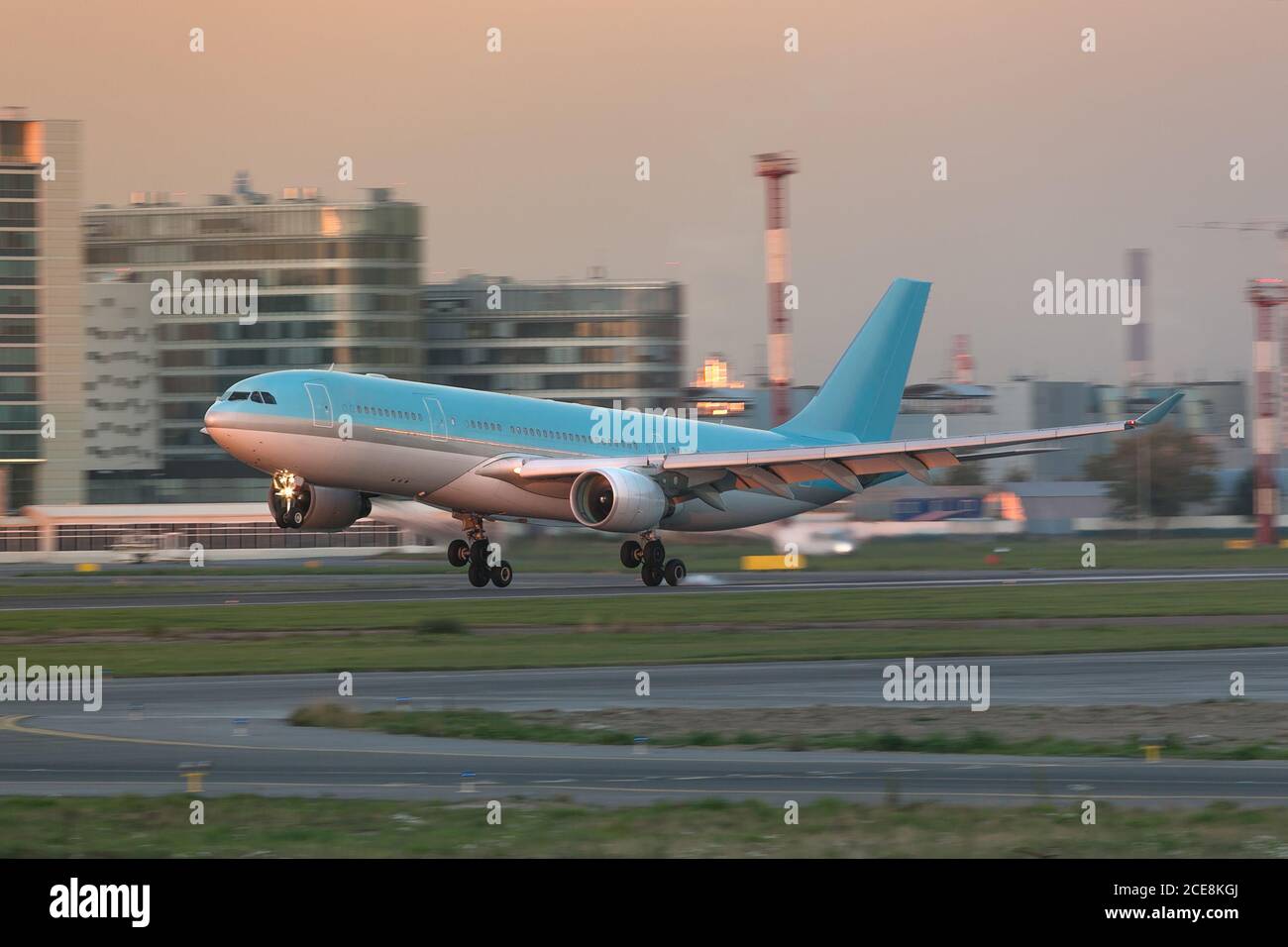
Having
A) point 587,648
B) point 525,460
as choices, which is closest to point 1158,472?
point 525,460

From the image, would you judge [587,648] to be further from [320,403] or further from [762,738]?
[320,403]

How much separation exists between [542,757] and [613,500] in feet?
89.6

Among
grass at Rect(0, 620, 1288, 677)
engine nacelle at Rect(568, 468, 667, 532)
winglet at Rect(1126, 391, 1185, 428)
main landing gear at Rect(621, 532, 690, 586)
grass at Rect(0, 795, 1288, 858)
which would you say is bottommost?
grass at Rect(0, 620, 1288, 677)

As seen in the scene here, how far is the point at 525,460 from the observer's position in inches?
1806

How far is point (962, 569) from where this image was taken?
60000 millimetres

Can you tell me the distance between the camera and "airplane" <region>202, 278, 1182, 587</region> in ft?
138

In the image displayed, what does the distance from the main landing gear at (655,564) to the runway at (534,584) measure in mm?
506

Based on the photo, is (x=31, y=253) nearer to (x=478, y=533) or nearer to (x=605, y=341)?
(x=605, y=341)

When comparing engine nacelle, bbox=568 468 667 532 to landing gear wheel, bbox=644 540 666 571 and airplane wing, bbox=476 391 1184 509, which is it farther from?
landing gear wheel, bbox=644 540 666 571

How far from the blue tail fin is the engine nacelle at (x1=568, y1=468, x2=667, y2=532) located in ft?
35.4

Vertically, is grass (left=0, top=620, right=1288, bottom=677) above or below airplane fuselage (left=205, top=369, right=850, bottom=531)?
below

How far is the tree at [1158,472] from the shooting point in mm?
130250

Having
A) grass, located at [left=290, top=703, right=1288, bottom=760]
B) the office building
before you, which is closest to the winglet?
grass, located at [left=290, top=703, right=1288, bottom=760]

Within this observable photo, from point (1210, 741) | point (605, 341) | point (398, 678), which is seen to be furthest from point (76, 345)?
point (1210, 741)
